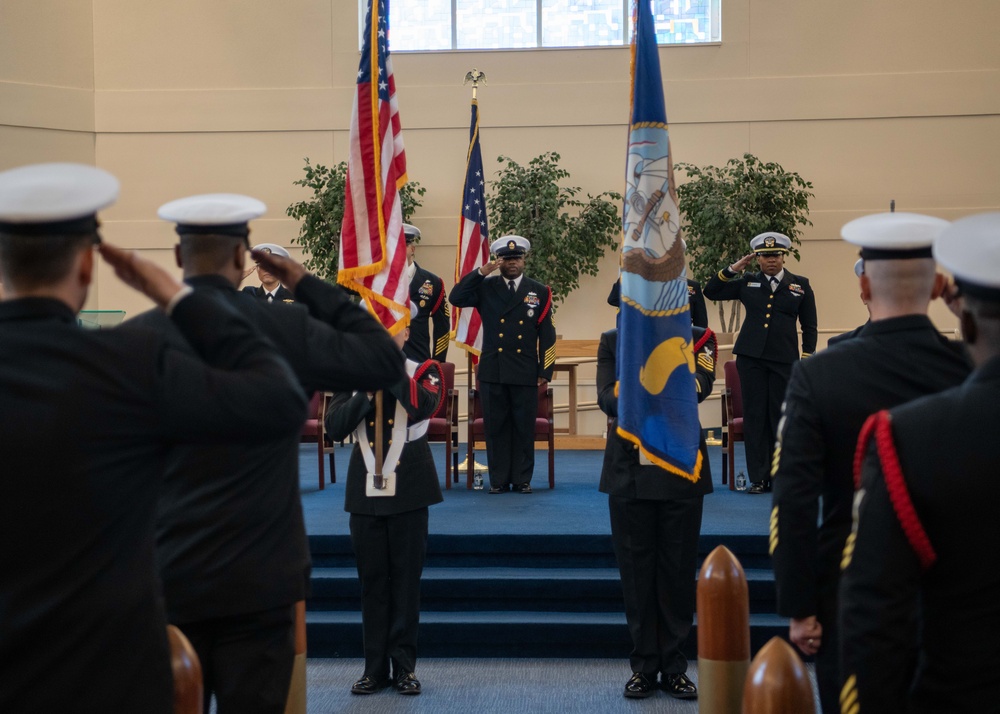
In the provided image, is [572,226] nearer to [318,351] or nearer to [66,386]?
[318,351]

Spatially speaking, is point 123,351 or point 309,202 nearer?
point 123,351

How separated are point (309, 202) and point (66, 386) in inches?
376

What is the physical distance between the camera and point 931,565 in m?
1.38

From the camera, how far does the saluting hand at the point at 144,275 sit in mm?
1410

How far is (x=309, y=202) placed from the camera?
34.7ft

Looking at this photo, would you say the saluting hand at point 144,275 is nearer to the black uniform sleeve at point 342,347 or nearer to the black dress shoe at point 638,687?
the black uniform sleeve at point 342,347

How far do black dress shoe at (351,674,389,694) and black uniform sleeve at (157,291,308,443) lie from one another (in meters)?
2.85

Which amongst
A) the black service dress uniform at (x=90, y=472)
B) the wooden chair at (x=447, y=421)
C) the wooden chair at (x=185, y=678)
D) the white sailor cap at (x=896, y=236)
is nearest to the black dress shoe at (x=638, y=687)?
the white sailor cap at (x=896, y=236)

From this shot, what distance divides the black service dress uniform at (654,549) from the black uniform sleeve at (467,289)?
345 centimetres

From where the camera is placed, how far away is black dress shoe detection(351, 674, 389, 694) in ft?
13.2

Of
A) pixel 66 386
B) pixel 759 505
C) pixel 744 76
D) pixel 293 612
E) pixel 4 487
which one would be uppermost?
pixel 744 76

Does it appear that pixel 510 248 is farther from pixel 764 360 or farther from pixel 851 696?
pixel 851 696

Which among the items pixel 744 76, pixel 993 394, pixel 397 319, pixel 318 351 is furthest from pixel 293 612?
pixel 744 76

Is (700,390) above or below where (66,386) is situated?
below
